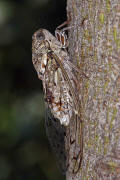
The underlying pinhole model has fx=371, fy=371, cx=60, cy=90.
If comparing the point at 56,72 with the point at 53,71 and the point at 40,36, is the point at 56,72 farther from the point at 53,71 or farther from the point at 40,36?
the point at 40,36

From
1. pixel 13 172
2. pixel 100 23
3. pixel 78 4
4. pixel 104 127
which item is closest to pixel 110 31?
Answer: pixel 100 23

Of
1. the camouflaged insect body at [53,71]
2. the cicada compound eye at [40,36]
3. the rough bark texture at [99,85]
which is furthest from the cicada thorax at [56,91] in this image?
the rough bark texture at [99,85]

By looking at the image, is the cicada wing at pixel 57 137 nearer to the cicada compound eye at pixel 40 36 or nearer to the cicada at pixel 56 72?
Answer: the cicada at pixel 56 72

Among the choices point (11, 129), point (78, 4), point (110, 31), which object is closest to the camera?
point (110, 31)

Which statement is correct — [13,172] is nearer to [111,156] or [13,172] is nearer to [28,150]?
[28,150]

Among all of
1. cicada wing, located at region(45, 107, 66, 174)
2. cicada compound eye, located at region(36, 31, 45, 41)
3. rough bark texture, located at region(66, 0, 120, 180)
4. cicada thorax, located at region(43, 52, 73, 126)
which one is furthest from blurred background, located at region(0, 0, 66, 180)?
rough bark texture, located at region(66, 0, 120, 180)

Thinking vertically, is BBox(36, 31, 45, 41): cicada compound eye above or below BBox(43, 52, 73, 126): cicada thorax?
above

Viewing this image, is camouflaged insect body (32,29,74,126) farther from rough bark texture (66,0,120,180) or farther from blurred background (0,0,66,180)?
blurred background (0,0,66,180)
